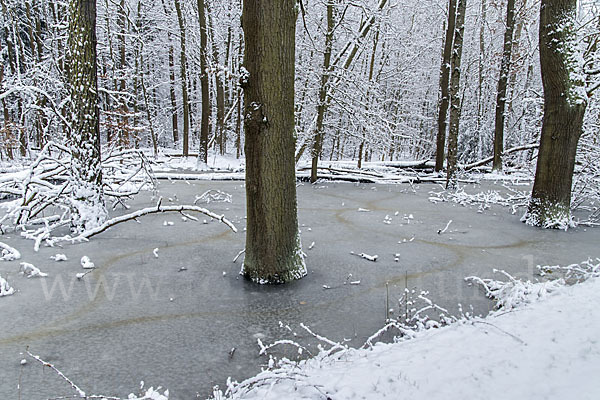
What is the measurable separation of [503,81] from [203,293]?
17425mm

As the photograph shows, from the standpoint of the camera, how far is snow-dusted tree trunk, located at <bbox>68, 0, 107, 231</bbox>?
6887 millimetres

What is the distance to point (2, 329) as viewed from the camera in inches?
145

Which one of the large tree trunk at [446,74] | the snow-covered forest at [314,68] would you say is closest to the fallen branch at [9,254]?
the snow-covered forest at [314,68]

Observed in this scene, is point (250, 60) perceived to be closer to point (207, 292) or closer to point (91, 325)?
point (207, 292)

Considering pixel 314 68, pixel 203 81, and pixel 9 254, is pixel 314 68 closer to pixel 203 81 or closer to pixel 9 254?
pixel 203 81

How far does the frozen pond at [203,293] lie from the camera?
316 centimetres

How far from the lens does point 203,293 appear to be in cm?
466

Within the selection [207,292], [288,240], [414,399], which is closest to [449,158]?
[288,240]

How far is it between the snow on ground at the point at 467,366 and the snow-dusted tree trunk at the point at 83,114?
18.2 ft

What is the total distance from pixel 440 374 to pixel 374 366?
0.46 metres

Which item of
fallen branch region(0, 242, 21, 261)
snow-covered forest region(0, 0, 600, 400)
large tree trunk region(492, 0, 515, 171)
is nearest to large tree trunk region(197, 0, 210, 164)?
snow-covered forest region(0, 0, 600, 400)

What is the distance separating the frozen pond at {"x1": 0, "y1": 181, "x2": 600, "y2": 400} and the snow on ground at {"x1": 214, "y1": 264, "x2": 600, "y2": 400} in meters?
0.48

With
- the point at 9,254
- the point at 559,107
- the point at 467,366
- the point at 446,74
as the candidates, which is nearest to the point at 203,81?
the point at 446,74

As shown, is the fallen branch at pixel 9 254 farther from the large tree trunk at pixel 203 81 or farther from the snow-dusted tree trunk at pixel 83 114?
the large tree trunk at pixel 203 81
